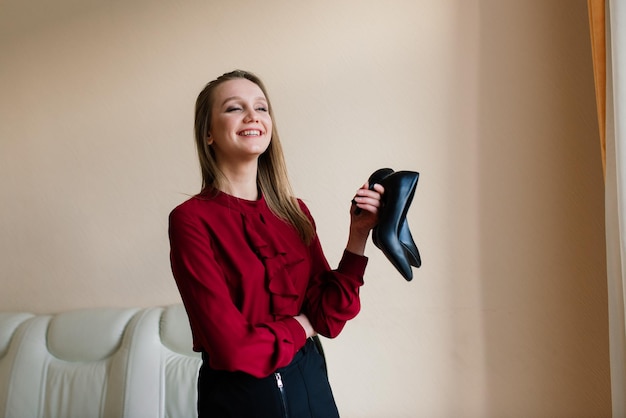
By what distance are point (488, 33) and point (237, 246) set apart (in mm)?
1270

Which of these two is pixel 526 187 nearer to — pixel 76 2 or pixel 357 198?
pixel 357 198

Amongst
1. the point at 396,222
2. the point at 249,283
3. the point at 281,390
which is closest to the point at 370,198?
the point at 396,222

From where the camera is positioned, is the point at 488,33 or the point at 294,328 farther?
the point at 488,33

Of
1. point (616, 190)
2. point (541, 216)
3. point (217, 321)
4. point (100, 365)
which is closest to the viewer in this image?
point (217, 321)

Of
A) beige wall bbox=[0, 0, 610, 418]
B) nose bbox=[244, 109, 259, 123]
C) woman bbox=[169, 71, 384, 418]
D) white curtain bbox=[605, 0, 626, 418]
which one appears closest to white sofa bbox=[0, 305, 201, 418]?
beige wall bbox=[0, 0, 610, 418]

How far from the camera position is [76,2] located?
263 centimetres

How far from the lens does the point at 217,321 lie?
1181 mm

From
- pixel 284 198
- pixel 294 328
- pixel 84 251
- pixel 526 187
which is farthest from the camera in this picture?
pixel 84 251

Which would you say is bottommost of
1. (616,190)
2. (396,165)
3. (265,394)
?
(265,394)

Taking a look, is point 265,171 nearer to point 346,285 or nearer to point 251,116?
point 251,116

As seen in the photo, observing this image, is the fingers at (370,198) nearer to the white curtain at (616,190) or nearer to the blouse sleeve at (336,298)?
the blouse sleeve at (336,298)

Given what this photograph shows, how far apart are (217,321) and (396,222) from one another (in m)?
0.39

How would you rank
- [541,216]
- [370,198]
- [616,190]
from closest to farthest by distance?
A: [370,198] < [616,190] < [541,216]

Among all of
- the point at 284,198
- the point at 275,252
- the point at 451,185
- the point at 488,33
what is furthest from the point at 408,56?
the point at 275,252
